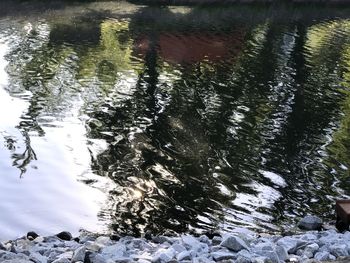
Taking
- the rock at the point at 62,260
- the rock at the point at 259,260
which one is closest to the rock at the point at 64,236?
the rock at the point at 62,260

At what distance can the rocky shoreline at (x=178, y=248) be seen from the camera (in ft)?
22.8

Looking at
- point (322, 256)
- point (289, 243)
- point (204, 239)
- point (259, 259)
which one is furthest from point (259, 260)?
point (204, 239)

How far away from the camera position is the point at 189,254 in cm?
721

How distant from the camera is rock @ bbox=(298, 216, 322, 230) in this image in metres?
9.01

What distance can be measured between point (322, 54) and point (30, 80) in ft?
43.8

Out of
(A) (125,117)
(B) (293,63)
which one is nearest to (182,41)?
(B) (293,63)

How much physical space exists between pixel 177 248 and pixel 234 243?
82 cm

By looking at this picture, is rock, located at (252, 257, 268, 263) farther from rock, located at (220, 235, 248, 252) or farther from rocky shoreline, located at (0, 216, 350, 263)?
rock, located at (220, 235, 248, 252)

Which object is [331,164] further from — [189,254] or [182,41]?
[182,41]

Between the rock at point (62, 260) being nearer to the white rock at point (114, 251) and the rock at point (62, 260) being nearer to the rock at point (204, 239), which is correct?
the white rock at point (114, 251)

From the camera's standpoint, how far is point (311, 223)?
A: 29.6 feet

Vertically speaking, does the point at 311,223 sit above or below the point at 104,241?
below

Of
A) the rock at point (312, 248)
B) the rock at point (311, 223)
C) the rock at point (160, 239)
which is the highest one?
the rock at point (312, 248)

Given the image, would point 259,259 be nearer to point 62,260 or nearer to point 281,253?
point 281,253
